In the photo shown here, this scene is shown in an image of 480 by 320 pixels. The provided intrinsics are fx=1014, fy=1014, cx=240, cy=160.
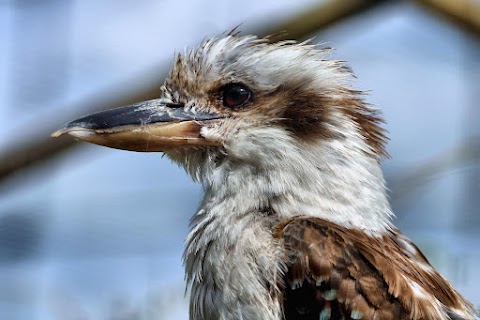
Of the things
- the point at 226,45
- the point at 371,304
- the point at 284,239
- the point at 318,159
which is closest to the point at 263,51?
the point at 226,45

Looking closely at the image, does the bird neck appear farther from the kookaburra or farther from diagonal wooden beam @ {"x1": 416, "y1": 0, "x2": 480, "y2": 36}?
diagonal wooden beam @ {"x1": 416, "y1": 0, "x2": 480, "y2": 36}

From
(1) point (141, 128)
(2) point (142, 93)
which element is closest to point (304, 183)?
(1) point (141, 128)

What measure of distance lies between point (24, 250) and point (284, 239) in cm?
335

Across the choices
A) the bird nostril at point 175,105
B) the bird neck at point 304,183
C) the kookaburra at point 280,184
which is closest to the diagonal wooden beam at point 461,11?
the kookaburra at point 280,184


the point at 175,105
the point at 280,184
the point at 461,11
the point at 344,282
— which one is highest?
the point at 461,11

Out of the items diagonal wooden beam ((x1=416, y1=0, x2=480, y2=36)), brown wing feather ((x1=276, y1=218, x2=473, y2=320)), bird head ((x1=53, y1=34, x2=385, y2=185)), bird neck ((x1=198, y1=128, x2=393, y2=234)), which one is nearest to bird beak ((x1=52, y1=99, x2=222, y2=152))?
bird head ((x1=53, y1=34, x2=385, y2=185))

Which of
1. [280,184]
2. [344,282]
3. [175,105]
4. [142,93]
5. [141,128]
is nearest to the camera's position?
[344,282]

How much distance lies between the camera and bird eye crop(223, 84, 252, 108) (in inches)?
131

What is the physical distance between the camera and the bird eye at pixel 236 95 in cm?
333

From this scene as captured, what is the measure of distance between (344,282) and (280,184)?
462 millimetres

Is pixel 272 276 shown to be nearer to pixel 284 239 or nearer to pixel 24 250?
pixel 284 239

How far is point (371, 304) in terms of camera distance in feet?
9.23

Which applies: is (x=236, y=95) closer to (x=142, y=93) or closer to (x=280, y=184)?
(x=280, y=184)

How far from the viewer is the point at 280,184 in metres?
3.18
